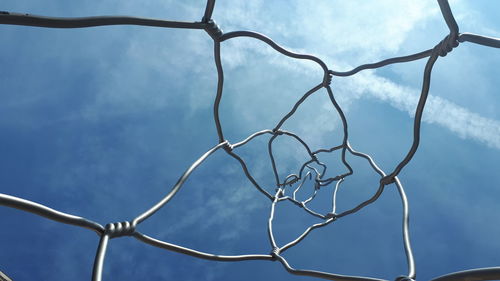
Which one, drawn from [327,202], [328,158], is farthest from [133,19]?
[327,202]

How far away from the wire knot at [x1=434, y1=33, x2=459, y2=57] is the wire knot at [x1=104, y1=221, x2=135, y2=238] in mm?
399

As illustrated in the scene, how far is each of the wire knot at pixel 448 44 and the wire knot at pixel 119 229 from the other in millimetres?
399

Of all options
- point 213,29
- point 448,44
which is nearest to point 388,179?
point 448,44

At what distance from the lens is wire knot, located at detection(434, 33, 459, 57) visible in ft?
1.48

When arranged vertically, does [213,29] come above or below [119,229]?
above

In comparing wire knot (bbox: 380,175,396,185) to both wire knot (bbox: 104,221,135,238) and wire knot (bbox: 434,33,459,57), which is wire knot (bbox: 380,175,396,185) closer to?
wire knot (bbox: 434,33,459,57)

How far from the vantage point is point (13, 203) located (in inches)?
11.4

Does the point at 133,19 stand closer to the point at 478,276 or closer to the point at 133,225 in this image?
the point at 133,225

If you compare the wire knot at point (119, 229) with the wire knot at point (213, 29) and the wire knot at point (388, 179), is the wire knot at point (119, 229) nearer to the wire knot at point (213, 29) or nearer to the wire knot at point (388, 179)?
the wire knot at point (213, 29)

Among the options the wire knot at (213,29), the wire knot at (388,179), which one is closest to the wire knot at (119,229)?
the wire knot at (213,29)

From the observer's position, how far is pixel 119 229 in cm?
37

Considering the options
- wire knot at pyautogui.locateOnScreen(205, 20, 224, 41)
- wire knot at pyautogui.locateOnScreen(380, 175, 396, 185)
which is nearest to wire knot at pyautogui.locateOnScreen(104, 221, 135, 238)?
wire knot at pyautogui.locateOnScreen(205, 20, 224, 41)

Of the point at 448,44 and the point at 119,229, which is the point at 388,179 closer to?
the point at 448,44

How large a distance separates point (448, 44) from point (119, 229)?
41 centimetres
